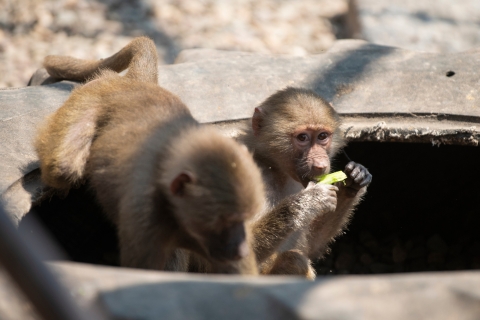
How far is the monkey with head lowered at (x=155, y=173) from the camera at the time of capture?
104 inches

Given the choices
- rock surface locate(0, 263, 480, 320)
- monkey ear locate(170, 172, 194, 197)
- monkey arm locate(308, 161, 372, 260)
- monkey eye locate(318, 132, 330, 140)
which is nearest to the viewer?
rock surface locate(0, 263, 480, 320)

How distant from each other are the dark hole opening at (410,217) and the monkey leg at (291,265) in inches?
46.9

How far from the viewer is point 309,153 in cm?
381

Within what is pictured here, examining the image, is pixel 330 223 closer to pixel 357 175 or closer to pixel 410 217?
pixel 357 175

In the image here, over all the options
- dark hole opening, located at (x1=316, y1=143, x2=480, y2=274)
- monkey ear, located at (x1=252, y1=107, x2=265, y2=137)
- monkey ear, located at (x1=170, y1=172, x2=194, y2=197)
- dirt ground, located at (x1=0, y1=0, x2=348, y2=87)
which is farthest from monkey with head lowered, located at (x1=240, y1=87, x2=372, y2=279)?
dirt ground, located at (x1=0, y1=0, x2=348, y2=87)

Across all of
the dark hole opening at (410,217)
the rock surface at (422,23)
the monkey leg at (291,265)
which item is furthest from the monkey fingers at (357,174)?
the rock surface at (422,23)

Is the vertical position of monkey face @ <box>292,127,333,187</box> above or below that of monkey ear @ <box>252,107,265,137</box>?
below

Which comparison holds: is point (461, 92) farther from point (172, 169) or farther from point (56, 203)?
point (56, 203)

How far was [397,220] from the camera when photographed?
15.9 ft

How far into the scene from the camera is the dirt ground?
22.1 feet

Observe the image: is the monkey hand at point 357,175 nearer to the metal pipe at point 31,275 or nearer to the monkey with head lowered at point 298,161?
the monkey with head lowered at point 298,161

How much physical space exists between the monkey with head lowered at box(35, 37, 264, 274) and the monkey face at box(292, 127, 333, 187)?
0.80 metres

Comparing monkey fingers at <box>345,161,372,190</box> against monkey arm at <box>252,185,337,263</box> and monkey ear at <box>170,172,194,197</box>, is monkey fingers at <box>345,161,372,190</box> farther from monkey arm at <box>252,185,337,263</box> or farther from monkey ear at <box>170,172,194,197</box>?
monkey ear at <box>170,172,194,197</box>

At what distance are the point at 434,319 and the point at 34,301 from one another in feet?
3.38
